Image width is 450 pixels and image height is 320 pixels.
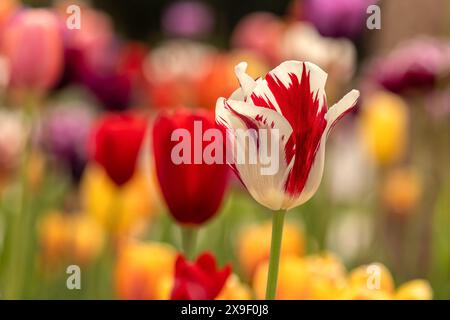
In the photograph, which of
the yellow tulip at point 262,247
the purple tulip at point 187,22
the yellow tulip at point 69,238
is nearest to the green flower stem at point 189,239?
the yellow tulip at point 262,247

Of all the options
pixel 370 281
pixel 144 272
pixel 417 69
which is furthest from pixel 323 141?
pixel 417 69

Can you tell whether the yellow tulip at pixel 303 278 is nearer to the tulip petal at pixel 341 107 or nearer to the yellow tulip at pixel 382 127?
the tulip petal at pixel 341 107

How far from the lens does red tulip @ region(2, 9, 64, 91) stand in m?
1.05

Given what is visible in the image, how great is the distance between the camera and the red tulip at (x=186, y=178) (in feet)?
2.45

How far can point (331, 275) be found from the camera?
0.73 meters

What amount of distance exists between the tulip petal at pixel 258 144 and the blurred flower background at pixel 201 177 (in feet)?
0.24

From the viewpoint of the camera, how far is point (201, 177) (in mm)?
767

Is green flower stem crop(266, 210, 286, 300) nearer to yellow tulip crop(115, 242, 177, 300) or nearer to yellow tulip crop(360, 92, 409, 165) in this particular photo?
yellow tulip crop(115, 242, 177, 300)

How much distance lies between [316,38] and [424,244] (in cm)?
44

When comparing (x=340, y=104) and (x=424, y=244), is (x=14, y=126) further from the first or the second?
(x=340, y=104)

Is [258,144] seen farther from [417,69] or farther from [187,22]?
[187,22]

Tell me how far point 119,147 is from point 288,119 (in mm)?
425

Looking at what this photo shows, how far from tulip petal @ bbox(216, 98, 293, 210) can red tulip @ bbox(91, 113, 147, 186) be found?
0.39m

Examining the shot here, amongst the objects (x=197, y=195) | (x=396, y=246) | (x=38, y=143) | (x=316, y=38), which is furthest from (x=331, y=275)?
(x=396, y=246)
